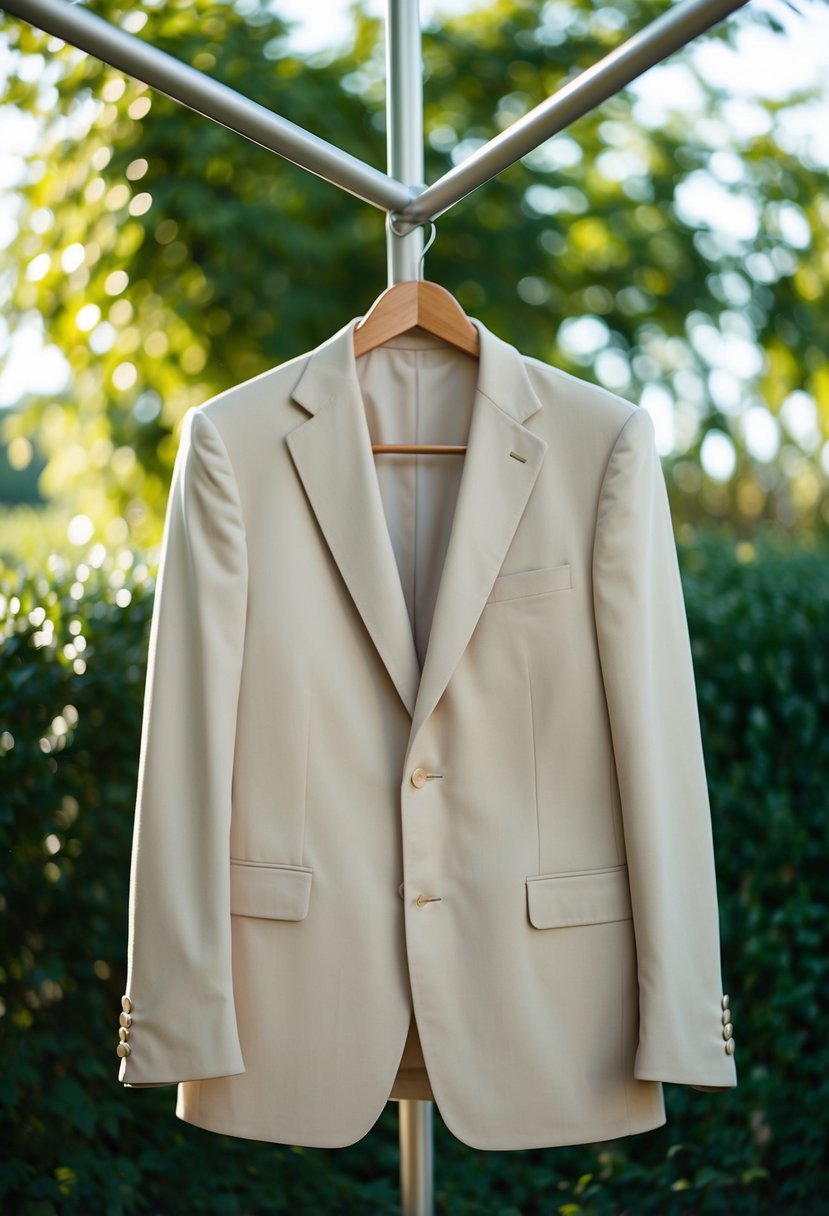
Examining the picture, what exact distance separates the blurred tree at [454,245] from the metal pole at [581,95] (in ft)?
10.8

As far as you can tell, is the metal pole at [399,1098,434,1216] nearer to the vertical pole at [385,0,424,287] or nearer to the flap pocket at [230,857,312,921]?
the flap pocket at [230,857,312,921]

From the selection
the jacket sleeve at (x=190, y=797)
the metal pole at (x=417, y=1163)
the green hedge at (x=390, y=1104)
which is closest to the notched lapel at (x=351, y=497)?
the jacket sleeve at (x=190, y=797)

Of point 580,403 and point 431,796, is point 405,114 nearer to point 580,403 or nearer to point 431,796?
point 580,403

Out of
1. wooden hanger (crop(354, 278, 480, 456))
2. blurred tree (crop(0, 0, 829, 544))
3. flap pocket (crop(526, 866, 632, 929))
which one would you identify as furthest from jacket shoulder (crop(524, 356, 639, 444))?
blurred tree (crop(0, 0, 829, 544))

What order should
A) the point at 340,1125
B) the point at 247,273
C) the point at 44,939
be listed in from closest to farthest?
1. the point at 340,1125
2. the point at 44,939
3. the point at 247,273

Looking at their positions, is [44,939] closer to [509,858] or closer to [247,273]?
[509,858]

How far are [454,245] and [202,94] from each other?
14.1 ft

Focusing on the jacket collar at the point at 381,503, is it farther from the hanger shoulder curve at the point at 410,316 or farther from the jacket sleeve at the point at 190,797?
the jacket sleeve at the point at 190,797

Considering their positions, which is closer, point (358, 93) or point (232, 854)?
point (232, 854)

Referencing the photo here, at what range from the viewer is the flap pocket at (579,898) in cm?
148

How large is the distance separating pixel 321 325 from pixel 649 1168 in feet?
13.6

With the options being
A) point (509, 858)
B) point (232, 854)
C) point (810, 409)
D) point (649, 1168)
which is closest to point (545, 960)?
A: point (509, 858)

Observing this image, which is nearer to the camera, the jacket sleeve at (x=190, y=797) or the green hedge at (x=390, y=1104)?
the jacket sleeve at (x=190, y=797)

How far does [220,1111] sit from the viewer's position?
146cm
